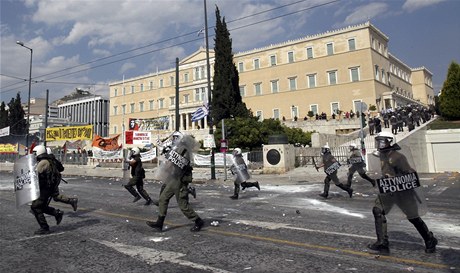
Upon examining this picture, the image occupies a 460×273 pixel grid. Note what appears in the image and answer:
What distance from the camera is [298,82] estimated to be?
218ft

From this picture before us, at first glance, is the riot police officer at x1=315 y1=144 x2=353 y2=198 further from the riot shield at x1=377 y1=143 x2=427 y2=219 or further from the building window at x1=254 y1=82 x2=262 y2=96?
the building window at x1=254 y1=82 x2=262 y2=96

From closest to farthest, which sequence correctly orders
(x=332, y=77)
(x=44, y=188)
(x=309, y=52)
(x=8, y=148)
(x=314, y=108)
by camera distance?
(x=44, y=188)
(x=8, y=148)
(x=332, y=77)
(x=314, y=108)
(x=309, y=52)

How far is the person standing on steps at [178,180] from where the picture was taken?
639 centimetres

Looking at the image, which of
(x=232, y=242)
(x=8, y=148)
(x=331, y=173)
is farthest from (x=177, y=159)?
(x=8, y=148)

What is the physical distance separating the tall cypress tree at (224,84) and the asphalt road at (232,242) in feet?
102

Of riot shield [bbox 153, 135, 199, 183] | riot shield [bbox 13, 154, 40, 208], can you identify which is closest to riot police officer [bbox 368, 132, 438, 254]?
riot shield [bbox 153, 135, 199, 183]

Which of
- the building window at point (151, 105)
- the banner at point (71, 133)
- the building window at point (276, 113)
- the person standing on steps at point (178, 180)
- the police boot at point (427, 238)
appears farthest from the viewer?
the building window at point (151, 105)

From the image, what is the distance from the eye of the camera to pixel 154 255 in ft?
16.2

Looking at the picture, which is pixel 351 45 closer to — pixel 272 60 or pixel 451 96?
pixel 272 60

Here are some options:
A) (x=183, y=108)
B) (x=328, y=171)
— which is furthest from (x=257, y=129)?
(x=183, y=108)

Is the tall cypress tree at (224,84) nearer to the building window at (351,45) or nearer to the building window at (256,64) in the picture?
the building window at (351,45)

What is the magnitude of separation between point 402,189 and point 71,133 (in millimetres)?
33771

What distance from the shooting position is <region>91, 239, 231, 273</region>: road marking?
4.42m

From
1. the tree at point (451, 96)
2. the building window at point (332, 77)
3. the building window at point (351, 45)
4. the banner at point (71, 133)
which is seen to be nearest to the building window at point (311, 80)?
the building window at point (332, 77)
